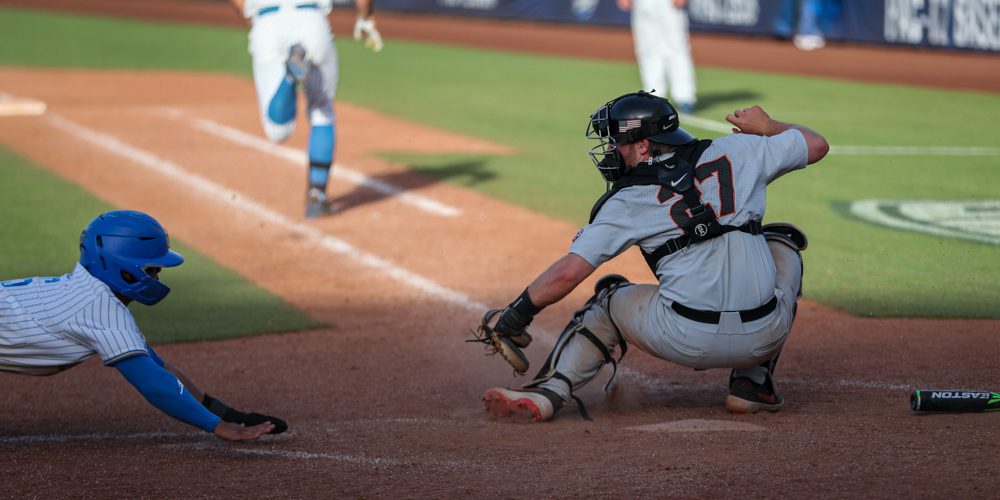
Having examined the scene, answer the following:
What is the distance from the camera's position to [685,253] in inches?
194

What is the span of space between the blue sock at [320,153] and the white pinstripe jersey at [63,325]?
5166 mm

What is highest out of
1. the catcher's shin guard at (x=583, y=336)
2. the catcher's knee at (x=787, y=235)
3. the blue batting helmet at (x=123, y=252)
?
the blue batting helmet at (x=123, y=252)

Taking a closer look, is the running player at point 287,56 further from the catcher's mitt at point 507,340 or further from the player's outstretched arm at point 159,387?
the player's outstretched arm at point 159,387

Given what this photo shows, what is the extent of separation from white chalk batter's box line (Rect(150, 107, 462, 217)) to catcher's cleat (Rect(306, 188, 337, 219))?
0.86 metres

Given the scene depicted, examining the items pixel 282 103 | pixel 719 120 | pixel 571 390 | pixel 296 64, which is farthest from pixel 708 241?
pixel 719 120

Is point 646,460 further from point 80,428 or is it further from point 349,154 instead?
point 349,154

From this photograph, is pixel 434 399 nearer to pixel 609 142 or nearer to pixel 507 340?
pixel 507 340

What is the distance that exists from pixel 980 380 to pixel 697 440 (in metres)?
1.80

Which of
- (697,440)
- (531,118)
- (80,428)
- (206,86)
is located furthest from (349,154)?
(697,440)

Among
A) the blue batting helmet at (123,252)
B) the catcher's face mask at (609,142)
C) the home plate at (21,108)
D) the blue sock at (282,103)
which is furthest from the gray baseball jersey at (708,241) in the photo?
the home plate at (21,108)

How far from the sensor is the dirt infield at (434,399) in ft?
13.8

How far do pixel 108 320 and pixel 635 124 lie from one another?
89.0 inches

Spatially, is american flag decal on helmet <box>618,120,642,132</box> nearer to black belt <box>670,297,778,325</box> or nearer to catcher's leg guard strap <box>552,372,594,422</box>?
black belt <box>670,297,778,325</box>

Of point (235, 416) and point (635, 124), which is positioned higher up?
point (635, 124)
